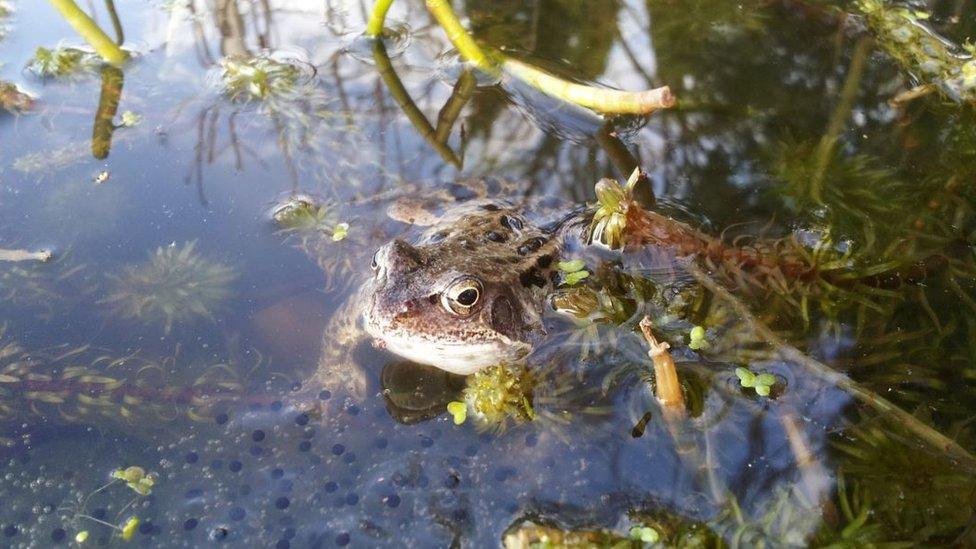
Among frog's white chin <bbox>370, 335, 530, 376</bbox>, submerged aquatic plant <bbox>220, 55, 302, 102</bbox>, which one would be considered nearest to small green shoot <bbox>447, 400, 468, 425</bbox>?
frog's white chin <bbox>370, 335, 530, 376</bbox>

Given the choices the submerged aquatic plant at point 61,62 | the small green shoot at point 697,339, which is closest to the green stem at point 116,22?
the submerged aquatic plant at point 61,62

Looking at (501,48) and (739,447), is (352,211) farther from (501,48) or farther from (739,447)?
(739,447)

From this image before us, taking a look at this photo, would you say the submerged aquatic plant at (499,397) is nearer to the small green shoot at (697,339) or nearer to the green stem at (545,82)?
the small green shoot at (697,339)

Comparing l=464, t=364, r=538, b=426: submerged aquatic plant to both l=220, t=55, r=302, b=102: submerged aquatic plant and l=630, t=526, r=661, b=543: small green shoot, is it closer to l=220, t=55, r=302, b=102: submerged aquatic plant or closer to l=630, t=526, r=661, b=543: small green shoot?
l=630, t=526, r=661, b=543: small green shoot

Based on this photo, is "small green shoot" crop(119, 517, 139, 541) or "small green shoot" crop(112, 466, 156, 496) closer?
"small green shoot" crop(119, 517, 139, 541)

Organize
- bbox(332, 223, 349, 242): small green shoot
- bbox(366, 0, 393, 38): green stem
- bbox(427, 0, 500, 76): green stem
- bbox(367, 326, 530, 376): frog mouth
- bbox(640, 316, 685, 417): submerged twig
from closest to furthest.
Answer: bbox(640, 316, 685, 417): submerged twig
bbox(367, 326, 530, 376): frog mouth
bbox(332, 223, 349, 242): small green shoot
bbox(427, 0, 500, 76): green stem
bbox(366, 0, 393, 38): green stem
